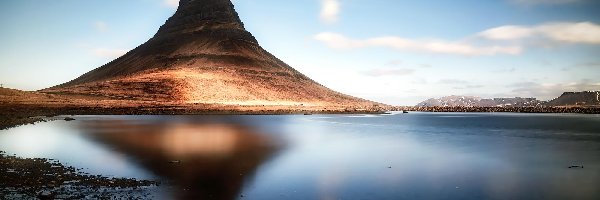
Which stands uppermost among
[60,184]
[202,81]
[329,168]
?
[202,81]

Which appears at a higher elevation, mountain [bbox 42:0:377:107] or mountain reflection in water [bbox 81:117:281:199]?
mountain [bbox 42:0:377:107]

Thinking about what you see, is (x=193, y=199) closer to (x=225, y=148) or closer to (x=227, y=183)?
(x=227, y=183)

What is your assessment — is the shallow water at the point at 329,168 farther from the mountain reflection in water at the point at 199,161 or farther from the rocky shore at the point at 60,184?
the rocky shore at the point at 60,184

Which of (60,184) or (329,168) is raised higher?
(60,184)

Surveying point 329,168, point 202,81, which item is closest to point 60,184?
point 329,168

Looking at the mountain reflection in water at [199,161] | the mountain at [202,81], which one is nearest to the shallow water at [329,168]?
the mountain reflection in water at [199,161]

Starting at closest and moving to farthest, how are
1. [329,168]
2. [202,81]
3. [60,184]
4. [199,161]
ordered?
[60,184] < [329,168] < [199,161] < [202,81]

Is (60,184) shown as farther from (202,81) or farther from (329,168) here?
(202,81)

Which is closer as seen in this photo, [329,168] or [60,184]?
[60,184]

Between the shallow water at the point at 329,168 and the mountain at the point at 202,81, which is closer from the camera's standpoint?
the shallow water at the point at 329,168

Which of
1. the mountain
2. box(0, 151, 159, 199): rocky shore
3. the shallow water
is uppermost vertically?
the mountain

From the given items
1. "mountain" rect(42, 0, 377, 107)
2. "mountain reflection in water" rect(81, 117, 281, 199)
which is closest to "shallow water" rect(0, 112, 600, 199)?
"mountain reflection in water" rect(81, 117, 281, 199)

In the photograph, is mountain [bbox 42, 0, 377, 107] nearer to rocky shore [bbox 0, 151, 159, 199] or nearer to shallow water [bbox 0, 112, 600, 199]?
shallow water [bbox 0, 112, 600, 199]

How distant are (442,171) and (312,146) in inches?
582
